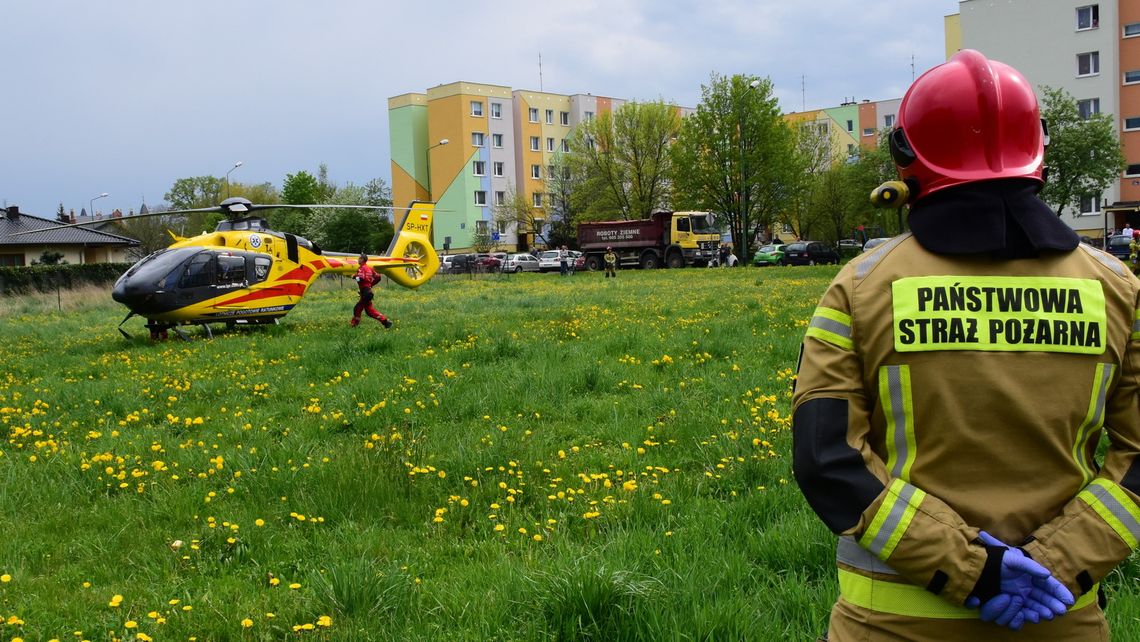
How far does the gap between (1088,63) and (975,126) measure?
51.7 metres

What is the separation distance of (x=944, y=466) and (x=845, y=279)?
0.45 metres

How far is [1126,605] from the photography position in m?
3.50

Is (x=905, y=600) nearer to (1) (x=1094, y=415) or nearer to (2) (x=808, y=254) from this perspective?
(1) (x=1094, y=415)

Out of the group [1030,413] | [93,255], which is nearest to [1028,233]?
[1030,413]

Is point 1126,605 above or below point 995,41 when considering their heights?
below

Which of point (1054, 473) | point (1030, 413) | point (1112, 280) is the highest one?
point (1112, 280)

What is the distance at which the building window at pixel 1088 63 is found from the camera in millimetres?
44062

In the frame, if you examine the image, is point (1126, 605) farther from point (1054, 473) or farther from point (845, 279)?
point (845, 279)

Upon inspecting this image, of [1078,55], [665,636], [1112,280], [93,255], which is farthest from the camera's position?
[93,255]

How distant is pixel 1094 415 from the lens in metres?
1.85

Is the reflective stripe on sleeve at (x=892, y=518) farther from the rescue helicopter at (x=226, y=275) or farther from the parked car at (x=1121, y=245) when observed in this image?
the parked car at (x=1121, y=245)

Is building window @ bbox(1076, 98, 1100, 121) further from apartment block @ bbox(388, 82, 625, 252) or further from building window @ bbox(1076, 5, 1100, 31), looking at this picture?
apartment block @ bbox(388, 82, 625, 252)

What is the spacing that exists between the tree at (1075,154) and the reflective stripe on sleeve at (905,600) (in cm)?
3533

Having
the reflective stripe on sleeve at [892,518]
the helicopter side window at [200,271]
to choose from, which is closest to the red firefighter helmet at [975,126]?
the reflective stripe on sleeve at [892,518]
